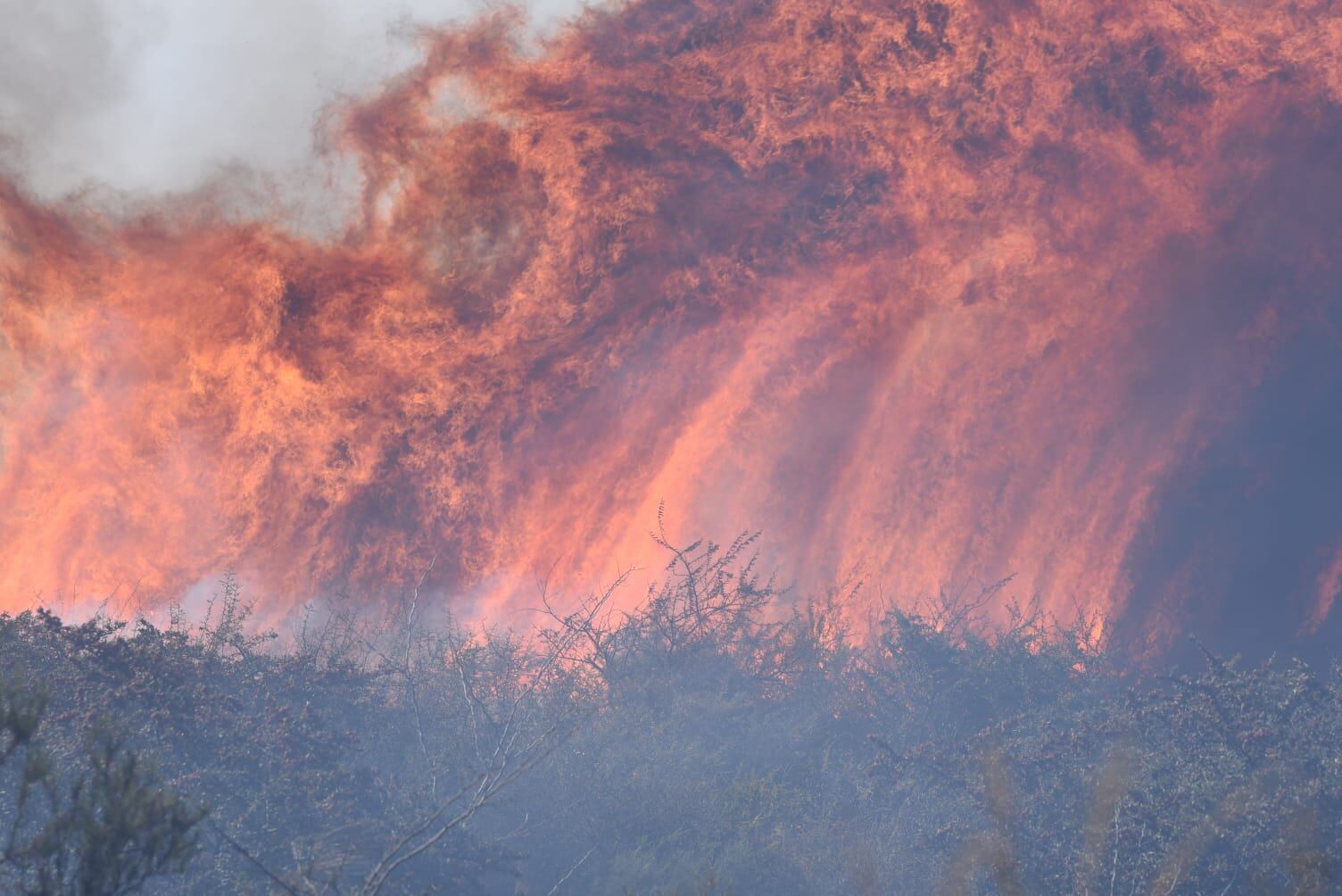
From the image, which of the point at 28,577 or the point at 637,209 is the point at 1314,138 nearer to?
the point at 637,209

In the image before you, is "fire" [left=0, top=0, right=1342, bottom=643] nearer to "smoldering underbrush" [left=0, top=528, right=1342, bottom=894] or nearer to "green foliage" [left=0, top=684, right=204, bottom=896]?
"smoldering underbrush" [left=0, top=528, right=1342, bottom=894]

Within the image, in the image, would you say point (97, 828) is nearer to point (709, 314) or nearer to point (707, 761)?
point (707, 761)

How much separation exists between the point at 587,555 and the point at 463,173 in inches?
206

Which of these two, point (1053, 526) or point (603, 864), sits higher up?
point (1053, 526)

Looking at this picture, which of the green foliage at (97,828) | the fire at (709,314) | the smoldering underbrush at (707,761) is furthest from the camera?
the fire at (709,314)

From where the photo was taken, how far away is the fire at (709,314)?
35.2ft

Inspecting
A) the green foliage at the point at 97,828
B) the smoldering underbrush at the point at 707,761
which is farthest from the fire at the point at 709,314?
the green foliage at the point at 97,828

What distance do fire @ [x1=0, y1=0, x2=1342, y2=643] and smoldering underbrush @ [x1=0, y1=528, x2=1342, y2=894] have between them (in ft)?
7.41

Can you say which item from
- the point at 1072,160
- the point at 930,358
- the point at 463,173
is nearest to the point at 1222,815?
the point at 930,358

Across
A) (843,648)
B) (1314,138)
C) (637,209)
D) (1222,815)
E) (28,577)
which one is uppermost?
(28,577)

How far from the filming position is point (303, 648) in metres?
9.88

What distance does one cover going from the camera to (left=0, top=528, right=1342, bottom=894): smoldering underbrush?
21.4 feet

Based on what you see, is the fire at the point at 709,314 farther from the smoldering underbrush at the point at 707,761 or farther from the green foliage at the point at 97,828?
the green foliage at the point at 97,828

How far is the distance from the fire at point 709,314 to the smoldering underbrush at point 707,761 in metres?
2.26
